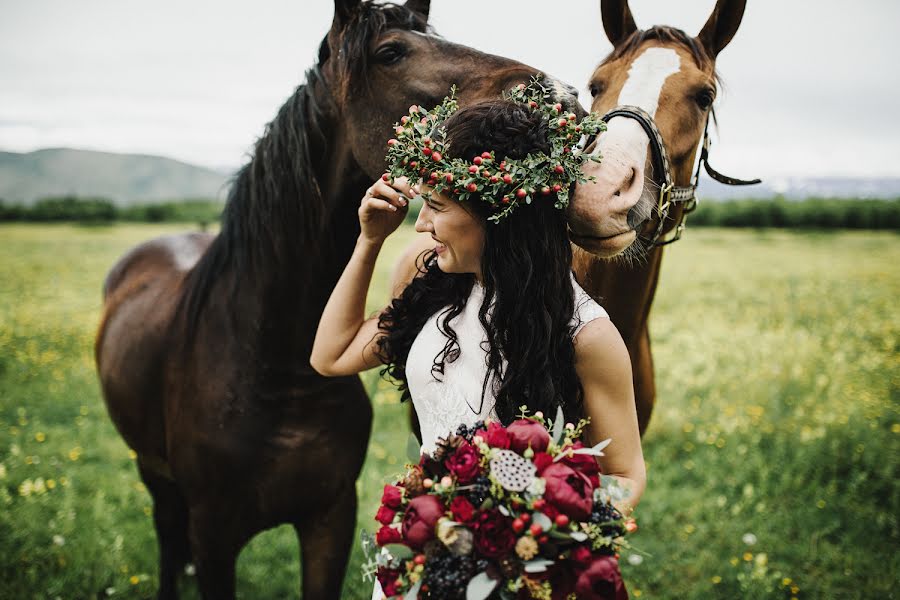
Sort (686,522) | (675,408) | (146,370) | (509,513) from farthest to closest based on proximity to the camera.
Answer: (675,408), (686,522), (146,370), (509,513)

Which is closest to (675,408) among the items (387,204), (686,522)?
(686,522)

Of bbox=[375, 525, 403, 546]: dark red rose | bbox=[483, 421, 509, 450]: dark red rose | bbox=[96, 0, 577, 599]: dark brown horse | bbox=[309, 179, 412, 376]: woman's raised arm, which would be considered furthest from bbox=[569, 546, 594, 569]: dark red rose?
bbox=[96, 0, 577, 599]: dark brown horse

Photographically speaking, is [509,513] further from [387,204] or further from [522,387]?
[387,204]

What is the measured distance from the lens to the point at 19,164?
65188 mm

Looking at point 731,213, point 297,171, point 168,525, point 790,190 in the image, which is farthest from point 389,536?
point 731,213

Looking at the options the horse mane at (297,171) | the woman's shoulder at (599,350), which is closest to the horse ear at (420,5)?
the horse mane at (297,171)

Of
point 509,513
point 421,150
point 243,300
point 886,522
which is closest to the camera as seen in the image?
point 509,513

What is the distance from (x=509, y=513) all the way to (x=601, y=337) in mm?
577

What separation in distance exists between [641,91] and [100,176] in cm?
8271

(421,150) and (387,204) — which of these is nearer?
(421,150)

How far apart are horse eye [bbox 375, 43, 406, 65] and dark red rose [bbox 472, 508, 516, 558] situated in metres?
1.58

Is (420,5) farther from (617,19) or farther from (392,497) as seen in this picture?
(392,497)

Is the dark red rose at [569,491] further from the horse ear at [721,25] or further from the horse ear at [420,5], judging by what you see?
the horse ear at [721,25]

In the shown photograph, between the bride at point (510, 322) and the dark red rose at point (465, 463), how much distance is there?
303 millimetres
